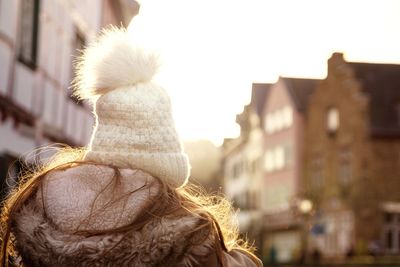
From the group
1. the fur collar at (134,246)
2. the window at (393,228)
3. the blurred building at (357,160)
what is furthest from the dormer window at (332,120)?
the fur collar at (134,246)

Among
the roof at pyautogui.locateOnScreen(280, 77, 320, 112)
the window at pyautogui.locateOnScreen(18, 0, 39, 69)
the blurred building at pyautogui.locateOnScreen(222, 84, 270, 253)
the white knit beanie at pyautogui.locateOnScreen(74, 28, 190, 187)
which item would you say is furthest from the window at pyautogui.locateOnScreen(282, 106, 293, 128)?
the white knit beanie at pyautogui.locateOnScreen(74, 28, 190, 187)

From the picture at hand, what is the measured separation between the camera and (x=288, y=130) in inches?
2283

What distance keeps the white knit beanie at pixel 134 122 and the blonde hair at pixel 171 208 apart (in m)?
0.05

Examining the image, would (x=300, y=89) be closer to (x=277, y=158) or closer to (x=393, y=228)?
(x=277, y=158)

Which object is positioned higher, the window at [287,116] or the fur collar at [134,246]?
the window at [287,116]

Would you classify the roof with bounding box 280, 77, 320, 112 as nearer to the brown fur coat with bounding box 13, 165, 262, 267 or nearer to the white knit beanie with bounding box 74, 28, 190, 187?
the white knit beanie with bounding box 74, 28, 190, 187

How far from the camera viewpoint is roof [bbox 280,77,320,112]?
2222 inches

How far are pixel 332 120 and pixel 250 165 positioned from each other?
784 inches

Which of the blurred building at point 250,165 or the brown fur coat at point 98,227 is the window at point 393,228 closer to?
the blurred building at point 250,165

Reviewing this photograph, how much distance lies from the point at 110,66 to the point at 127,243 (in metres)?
0.57

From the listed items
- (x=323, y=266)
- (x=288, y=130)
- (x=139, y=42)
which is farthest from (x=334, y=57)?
(x=139, y=42)

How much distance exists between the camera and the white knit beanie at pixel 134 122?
2992 millimetres

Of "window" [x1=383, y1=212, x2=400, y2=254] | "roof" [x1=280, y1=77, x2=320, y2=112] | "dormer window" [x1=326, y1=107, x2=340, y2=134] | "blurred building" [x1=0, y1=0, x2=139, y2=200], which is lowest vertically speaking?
"window" [x1=383, y1=212, x2=400, y2=254]

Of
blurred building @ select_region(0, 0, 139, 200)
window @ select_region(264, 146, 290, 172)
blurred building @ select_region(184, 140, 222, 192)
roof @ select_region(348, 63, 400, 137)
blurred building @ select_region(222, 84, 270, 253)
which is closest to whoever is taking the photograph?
blurred building @ select_region(0, 0, 139, 200)
